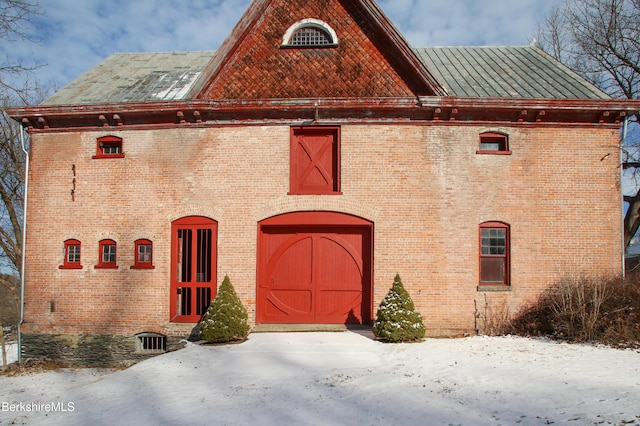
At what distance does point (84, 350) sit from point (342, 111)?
32.1ft

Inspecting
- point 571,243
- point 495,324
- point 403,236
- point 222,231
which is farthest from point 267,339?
point 571,243

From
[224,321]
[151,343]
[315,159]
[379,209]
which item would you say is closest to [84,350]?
[151,343]

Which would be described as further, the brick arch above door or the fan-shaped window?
the fan-shaped window

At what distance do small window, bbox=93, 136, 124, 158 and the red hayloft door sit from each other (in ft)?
16.1

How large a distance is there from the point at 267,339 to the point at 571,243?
850 cm

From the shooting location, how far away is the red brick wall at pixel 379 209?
11734 millimetres

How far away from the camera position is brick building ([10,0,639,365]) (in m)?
11.8

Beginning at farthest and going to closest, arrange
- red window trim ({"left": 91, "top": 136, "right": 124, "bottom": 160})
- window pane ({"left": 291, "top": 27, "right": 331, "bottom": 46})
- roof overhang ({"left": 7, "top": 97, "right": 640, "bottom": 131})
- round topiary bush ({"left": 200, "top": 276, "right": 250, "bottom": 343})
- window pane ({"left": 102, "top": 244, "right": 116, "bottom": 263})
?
window pane ({"left": 291, "top": 27, "right": 331, "bottom": 46})
red window trim ({"left": 91, "top": 136, "right": 124, "bottom": 160})
window pane ({"left": 102, "top": 244, "right": 116, "bottom": 263})
roof overhang ({"left": 7, "top": 97, "right": 640, "bottom": 131})
round topiary bush ({"left": 200, "top": 276, "right": 250, "bottom": 343})

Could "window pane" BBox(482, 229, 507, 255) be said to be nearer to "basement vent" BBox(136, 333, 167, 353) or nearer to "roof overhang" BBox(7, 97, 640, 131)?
"roof overhang" BBox(7, 97, 640, 131)

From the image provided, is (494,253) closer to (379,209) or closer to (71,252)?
(379,209)

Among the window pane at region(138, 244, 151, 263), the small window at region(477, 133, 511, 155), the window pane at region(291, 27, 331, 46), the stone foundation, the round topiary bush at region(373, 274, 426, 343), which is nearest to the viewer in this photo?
the round topiary bush at region(373, 274, 426, 343)

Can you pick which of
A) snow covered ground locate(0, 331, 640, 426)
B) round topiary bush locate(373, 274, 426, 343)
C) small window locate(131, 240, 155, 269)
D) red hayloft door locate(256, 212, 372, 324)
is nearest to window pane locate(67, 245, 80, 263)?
small window locate(131, 240, 155, 269)

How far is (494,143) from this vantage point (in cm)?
1225

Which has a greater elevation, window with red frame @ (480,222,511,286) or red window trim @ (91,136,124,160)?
red window trim @ (91,136,124,160)
